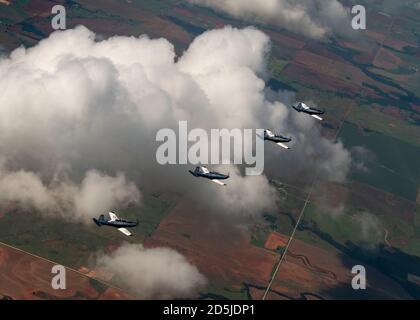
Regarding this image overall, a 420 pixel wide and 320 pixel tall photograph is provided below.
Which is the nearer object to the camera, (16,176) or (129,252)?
(129,252)

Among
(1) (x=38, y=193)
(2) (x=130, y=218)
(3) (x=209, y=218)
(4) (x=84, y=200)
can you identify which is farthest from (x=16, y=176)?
(3) (x=209, y=218)

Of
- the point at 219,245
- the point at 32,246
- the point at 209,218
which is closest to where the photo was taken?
the point at 32,246
